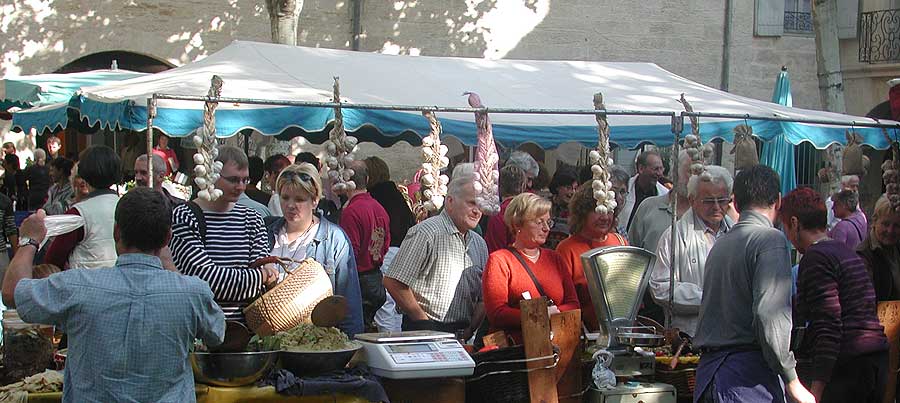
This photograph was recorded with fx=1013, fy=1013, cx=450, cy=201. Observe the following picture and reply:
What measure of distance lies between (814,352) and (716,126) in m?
4.47

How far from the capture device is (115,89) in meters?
8.26

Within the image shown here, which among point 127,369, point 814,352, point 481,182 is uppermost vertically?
point 481,182

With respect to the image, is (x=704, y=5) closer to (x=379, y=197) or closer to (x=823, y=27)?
(x=823, y=27)

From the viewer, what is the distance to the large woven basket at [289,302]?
4816 mm

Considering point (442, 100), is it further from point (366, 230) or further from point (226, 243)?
point (226, 243)

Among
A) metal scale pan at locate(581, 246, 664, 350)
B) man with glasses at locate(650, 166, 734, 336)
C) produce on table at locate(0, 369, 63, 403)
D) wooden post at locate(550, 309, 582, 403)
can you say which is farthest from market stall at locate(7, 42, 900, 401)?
produce on table at locate(0, 369, 63, 403)

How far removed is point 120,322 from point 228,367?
3.43ft

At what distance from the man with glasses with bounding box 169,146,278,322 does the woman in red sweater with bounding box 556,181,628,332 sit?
72.9 inches

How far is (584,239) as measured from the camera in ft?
20.1

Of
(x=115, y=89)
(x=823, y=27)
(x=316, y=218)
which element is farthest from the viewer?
(x=823, y=27)

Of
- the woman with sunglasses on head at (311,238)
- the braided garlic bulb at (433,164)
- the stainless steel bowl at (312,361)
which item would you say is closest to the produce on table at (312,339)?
the stainless steel bowl at (312,361)

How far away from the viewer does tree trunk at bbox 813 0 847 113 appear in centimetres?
1291

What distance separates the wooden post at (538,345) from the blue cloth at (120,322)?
1.94 meters

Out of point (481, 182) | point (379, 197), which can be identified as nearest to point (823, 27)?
point (379, 197)
